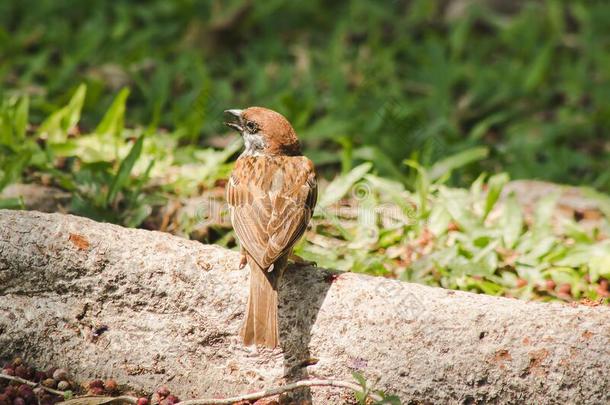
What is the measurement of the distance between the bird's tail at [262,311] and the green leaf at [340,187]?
170 cm

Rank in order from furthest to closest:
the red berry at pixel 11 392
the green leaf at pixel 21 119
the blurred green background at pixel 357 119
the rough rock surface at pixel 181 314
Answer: the green leaf at pixel 21 119 < the blurred green background at pixel 357 119 < the rough rock surface at pixel 181 314 < the red berry at pixel 11 392

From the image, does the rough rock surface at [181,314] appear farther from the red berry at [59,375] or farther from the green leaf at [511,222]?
the green leaf at [511,222]

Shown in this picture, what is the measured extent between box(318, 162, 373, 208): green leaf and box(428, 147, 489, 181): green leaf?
647 mm

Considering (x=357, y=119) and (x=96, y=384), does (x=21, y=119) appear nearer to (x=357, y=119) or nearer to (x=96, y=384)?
(x=357, y=119)

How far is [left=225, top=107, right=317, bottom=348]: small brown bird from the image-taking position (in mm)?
4066

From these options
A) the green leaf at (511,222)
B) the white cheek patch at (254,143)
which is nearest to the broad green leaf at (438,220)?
the green leaf at (511,222)

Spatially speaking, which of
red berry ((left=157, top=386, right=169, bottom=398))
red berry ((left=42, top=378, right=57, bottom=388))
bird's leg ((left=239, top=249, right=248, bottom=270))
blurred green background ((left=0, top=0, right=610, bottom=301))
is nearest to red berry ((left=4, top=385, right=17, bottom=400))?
red berry ((left=42, top=378, right=57, bottom=388))

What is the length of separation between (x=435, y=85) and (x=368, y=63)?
741mm

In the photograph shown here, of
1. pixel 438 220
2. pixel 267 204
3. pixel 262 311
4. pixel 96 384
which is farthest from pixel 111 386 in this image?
pixel 438 220

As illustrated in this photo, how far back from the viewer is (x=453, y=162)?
649 centimetres

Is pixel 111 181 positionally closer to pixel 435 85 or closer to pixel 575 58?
pixel 435 85

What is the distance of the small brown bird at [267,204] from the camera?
13.3 feet

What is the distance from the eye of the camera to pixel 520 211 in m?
5.88

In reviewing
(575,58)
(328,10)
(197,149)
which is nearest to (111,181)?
(197,149)
